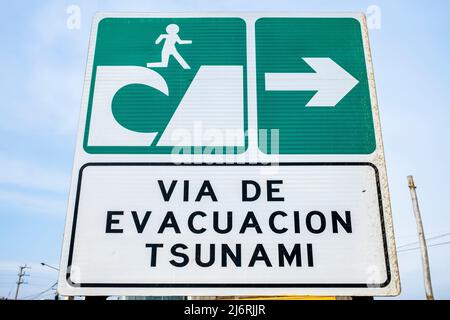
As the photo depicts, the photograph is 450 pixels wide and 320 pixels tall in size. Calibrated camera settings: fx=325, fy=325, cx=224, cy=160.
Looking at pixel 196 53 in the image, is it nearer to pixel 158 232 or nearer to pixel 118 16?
pixel 118 16

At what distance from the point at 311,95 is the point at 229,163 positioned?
1.34 feet

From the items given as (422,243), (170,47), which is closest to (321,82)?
(170,47)

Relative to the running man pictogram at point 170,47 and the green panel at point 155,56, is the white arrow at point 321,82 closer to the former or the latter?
the green panel at point 155,56

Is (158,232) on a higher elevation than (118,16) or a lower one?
lower

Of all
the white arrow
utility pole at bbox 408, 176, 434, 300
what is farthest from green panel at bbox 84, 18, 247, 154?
utility pole at bbox 408, 176, 434, 300

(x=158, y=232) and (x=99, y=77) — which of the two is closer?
(x=158, y=232)

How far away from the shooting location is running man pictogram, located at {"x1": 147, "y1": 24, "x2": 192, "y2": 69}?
126 centimetres

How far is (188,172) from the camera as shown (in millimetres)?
1108

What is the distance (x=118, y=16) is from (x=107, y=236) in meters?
0.92

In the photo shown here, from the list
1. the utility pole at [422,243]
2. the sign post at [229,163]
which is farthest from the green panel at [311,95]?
the utility pole at [422,243]

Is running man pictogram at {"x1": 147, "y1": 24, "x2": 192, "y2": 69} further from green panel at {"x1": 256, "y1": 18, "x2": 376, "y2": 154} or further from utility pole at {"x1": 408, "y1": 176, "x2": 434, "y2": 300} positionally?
utility pole at {"x1": 408, "y1": 176, "x2": 434, "y2": 300}

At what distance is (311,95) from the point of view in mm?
1205
